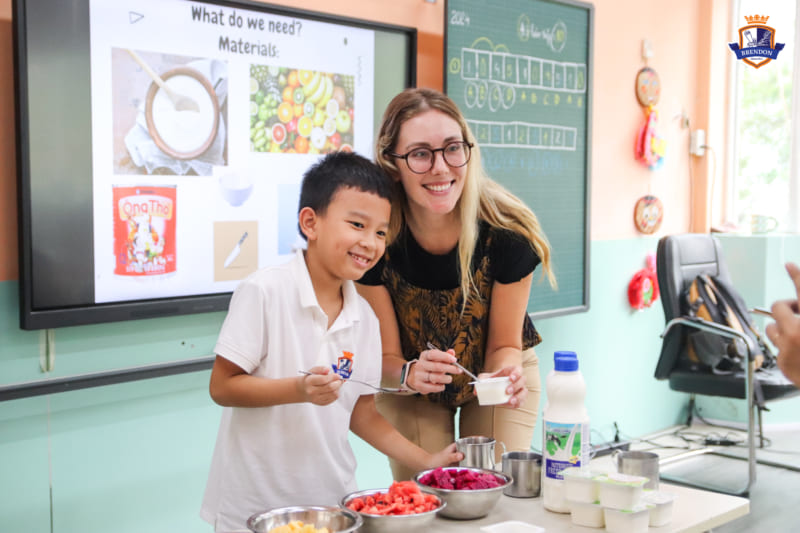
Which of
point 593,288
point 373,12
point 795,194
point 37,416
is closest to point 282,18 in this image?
point 373,12

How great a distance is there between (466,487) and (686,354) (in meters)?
2.72

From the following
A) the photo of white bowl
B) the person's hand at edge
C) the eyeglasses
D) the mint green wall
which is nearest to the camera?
the person's hand at edge

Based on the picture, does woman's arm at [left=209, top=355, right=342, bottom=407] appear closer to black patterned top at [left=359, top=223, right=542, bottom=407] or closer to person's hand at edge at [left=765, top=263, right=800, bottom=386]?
black patterned top at [left=359, top=223, right=542, bottom=407]

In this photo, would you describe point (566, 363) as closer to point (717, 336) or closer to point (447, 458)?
point (447, 458)

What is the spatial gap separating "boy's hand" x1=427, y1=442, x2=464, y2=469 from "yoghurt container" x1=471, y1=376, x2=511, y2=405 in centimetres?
13

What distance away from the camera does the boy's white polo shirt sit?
5.31ft

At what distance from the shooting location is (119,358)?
2523 millimetres

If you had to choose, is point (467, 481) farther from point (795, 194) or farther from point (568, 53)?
point (795, 194)

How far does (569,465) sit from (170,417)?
5.16ft

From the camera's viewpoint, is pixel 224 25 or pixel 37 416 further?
pixel 224 25

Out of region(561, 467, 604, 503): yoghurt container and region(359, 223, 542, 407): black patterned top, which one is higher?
region(359, 223, 542, 407): black patterned top

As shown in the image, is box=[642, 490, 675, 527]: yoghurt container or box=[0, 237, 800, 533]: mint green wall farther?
box=[0, 237, 800, 533]: mint green wall

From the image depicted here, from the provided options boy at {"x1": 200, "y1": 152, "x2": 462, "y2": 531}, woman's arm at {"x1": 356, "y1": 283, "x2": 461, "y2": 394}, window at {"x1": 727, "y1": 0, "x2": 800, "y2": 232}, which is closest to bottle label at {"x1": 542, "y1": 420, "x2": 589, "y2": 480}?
boy at {"x1": 200, "y1": 152, "x2": 462, "y2": 531}

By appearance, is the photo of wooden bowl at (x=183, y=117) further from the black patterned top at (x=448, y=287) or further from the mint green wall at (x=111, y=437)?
the black patterned top at (x=448, y=287)
